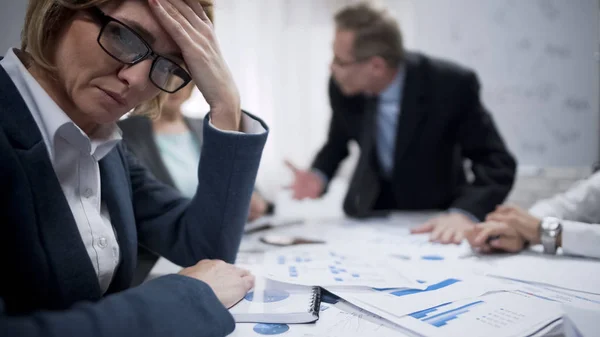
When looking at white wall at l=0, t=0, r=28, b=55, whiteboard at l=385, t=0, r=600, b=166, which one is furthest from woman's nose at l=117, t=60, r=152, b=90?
whiteboard at l=385, t=0, r=600, b=166

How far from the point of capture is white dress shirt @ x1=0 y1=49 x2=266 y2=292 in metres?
0.61

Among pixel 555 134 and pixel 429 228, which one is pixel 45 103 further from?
pixel 555 134

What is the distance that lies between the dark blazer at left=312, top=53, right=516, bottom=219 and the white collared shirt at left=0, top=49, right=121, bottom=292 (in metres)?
1.03

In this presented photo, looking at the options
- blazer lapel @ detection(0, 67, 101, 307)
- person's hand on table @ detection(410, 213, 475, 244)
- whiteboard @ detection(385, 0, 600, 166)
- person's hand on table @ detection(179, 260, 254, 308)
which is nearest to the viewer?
blazer lapel @ detection(0, 67, 101, 307)

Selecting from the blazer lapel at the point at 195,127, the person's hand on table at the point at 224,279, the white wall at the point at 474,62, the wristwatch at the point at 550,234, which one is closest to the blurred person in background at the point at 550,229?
the wristwatch at the point at 550,234

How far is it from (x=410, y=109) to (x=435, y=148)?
0.70ft

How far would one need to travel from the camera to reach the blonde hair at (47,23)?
62 centimetres

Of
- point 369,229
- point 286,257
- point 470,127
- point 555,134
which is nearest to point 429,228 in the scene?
point 369,229

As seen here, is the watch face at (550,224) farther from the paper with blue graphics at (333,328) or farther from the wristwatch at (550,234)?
the paper with blue graphics at (333,328)

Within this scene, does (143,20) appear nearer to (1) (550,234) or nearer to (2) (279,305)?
(2) (279,305)

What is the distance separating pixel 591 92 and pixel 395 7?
4.56 feet

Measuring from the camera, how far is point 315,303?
659mm

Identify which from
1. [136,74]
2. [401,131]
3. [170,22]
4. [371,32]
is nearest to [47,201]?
[136,74]

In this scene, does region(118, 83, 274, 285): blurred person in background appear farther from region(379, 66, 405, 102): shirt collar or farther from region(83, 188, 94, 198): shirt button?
region(379, 66, 405, 102): shirt collar
